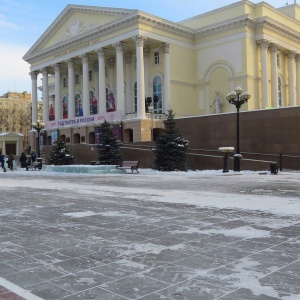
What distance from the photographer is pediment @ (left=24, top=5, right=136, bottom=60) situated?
49.0 m

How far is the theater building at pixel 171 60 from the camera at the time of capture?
152 feet

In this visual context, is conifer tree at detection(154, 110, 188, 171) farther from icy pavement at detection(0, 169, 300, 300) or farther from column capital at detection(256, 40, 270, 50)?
column capital at detection(256, 40, 270, 50)

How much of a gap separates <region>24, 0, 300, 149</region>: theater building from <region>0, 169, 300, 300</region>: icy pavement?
3567 cm

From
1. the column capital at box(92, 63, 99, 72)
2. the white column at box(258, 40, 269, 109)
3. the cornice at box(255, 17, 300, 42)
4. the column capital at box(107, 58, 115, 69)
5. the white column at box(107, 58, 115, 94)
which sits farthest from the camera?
the column capital at box(92, 63, 99, 72)

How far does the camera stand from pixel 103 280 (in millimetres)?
4156

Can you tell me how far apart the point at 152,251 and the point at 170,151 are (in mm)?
23118

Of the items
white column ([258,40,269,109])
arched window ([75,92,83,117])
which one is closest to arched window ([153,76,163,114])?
white column ([258,40,269,109])

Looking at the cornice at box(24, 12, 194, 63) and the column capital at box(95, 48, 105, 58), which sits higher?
the cornice at box(24, 12, 194, 63)

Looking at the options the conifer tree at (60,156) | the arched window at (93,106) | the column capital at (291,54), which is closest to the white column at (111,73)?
the arched window at (93,106)

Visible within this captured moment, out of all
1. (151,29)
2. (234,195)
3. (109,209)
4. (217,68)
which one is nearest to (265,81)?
(217,68)

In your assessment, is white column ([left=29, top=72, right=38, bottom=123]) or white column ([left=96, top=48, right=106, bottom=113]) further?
white column ([left=29, top=72, right=38, bottom=123])

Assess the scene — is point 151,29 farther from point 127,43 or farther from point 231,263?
point 231,263

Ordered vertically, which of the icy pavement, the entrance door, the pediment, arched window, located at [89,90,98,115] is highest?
the pediment

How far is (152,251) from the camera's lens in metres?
5.32
